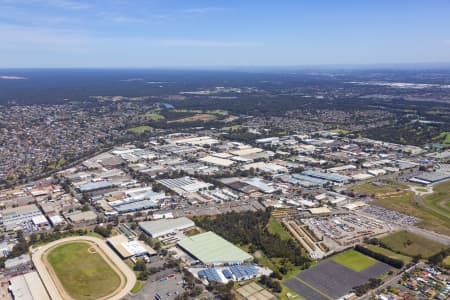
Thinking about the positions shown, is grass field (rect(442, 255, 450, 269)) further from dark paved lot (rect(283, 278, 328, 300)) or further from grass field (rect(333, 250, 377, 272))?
dark paved lot (rect(283, 278, 328, 300))

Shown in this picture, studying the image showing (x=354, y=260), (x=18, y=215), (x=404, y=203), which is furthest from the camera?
(x=404, y=203)

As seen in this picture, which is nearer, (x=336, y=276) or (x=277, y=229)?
(x=336, y=276)

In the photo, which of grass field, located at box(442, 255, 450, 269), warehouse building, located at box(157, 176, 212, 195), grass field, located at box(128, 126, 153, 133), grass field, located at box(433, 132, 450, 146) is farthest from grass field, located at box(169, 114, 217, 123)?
grass field, located at box(442, 255, 450, 269)

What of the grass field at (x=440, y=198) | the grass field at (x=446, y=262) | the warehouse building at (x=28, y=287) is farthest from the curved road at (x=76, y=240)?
the grass field at (x=440, y=198)

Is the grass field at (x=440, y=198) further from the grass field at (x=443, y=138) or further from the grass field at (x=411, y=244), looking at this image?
the grass field at (x=443, y=138)

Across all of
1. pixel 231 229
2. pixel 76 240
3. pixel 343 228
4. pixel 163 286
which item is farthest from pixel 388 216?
pixel 76 240

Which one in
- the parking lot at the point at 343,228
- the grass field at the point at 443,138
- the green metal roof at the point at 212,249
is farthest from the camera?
the grass field at the point at 443,138

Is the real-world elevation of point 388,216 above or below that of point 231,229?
below

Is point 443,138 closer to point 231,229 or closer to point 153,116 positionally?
point 231,229
